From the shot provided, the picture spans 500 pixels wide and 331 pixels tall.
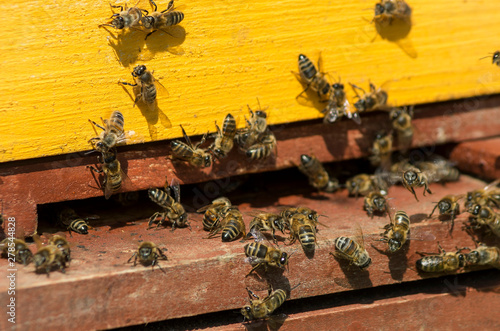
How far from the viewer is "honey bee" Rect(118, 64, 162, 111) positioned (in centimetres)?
289

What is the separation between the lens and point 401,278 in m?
3.14

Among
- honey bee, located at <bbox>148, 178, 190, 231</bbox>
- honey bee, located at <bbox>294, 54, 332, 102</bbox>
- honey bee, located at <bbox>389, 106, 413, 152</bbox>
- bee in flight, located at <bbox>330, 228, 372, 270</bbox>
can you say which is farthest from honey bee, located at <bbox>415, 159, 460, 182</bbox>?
honey bee, located at <bbox>148, 178, 190, 231</bbox>

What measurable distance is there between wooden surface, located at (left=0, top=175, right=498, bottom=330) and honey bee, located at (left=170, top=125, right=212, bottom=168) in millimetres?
439

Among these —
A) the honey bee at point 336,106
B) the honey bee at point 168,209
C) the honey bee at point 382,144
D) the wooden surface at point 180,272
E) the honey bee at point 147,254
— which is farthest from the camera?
the honey bee at point 382,144

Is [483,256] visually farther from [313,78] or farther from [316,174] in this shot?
[313,78]

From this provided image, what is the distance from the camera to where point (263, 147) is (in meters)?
3.42

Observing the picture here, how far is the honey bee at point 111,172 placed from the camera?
9.82 feet

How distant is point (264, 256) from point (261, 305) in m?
0.27

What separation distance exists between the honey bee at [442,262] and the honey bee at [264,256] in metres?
0.95

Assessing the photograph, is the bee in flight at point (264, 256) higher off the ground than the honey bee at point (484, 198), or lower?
higher

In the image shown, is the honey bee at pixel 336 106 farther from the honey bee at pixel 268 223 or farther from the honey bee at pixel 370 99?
the honey bee at pixel 268 223

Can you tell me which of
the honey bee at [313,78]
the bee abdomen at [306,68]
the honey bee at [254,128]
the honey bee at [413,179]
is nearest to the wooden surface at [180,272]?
the honey bee at [413,179]

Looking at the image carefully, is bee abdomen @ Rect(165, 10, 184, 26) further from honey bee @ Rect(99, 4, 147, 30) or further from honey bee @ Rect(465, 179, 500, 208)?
honey bee @ Rect(465, 179, 500, 208)

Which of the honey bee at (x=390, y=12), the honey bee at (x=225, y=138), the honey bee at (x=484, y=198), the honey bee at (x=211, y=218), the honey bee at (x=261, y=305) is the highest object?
the honey bee at (x=390, y=12)
